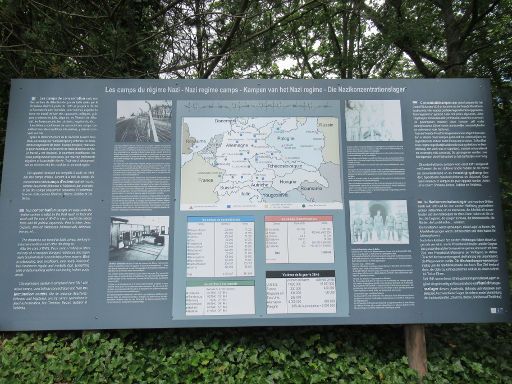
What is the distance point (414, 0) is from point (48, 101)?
807 centimetres

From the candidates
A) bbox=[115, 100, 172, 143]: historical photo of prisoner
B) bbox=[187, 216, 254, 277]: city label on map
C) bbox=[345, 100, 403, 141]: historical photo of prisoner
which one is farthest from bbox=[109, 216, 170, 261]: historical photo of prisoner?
bbox=[345, 100, 403, 141]: historical photo of prisoner

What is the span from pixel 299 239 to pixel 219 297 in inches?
36.7

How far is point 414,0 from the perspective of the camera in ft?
28.3

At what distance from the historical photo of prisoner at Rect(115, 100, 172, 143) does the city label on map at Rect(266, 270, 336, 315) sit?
1781 mm

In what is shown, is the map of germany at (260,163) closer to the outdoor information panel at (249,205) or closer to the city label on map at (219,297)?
the outdoor information panel at (249,205)

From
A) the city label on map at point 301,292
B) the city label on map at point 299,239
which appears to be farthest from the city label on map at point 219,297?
the city label on map at point 299,239

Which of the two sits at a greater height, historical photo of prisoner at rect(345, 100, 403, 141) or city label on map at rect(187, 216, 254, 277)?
historical photo of prisoner at rect(345, 100, 403, 141)

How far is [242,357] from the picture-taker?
3740mm

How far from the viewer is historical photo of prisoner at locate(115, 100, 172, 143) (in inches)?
153

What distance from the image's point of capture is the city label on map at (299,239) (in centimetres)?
370

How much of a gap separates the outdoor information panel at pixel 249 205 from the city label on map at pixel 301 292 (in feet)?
0.04

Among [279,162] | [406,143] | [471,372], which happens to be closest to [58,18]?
[279,162]

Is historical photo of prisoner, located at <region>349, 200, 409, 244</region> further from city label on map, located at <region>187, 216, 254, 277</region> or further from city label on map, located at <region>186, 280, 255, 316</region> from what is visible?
city label on map, located at <region>186, 280, 255, 316</region>

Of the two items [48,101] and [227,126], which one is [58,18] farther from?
[227,126]
